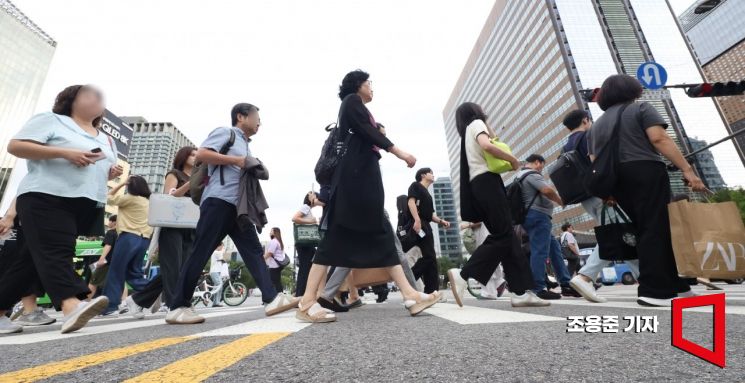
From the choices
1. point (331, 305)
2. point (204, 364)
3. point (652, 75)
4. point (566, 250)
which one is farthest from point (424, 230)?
point (652, 75)

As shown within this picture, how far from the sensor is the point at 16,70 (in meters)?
74.7

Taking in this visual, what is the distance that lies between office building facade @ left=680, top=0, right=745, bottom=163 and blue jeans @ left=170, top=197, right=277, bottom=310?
122 m

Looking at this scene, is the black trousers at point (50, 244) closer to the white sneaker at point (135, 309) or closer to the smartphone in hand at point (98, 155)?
the smartphone in hand at point (98, 155)

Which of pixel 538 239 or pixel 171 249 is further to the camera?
pixel 538 239

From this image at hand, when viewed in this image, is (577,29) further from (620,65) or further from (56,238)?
(56,238)

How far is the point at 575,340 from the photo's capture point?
1.35m

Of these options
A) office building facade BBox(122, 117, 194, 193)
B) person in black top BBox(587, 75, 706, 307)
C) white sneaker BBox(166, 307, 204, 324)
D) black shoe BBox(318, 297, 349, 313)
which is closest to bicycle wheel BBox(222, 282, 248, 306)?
black shoe BBox(318, 297, 349, 313)

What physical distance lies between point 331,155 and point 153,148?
14547 cm

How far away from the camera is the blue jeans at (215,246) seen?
3.10 metres

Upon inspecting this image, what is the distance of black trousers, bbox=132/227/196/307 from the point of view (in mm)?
4207

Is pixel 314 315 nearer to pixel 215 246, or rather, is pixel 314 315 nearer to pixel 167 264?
pixel 215 246

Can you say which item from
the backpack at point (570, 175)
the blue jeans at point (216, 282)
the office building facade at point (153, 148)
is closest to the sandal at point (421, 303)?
the backpack at point (570, 175)

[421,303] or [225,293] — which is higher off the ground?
[225,293]

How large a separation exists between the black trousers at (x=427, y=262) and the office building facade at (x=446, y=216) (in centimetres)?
13492
